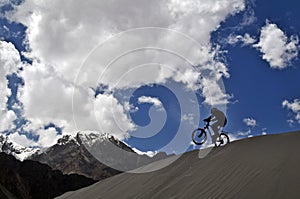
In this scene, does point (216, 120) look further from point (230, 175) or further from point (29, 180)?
point (29, 180)

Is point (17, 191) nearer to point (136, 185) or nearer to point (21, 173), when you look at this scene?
point (21, 173)

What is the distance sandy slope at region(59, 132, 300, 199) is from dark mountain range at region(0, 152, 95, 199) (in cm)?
6678

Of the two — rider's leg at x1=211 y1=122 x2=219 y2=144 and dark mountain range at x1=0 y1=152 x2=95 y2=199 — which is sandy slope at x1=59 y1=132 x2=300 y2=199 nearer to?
rider's leg at x1=211 y1=122 x2=219 y2=144

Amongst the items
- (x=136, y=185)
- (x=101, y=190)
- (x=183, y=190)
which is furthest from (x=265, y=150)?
(x=101, y=190)

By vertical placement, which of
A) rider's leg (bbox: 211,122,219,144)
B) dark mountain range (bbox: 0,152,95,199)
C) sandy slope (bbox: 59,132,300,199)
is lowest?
sandy slope (bbox: 59,132,300,199)

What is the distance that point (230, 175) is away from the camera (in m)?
10.0

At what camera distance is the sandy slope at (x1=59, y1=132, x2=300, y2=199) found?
8492mm

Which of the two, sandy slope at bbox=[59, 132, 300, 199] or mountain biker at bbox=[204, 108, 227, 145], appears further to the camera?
mountain biker at bbox=[204, 108, 227, 145]

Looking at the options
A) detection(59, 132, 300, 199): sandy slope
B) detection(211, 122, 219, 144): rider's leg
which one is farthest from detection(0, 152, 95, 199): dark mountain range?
detection(59, 132, 300, 199): sandy slope

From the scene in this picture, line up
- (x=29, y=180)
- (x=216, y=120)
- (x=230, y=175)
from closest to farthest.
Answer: (x=230, y=175) < (x=216, y=120) < (x=29, y=180)

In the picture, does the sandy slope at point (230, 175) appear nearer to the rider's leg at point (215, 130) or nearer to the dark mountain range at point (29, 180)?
the rider's leg at point (215, 130)

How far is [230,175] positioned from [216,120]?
20.3 feet

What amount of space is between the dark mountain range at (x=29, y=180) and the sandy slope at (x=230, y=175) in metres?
66.8

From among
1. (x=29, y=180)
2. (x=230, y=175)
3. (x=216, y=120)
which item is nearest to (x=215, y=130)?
(x=216, y=120)
